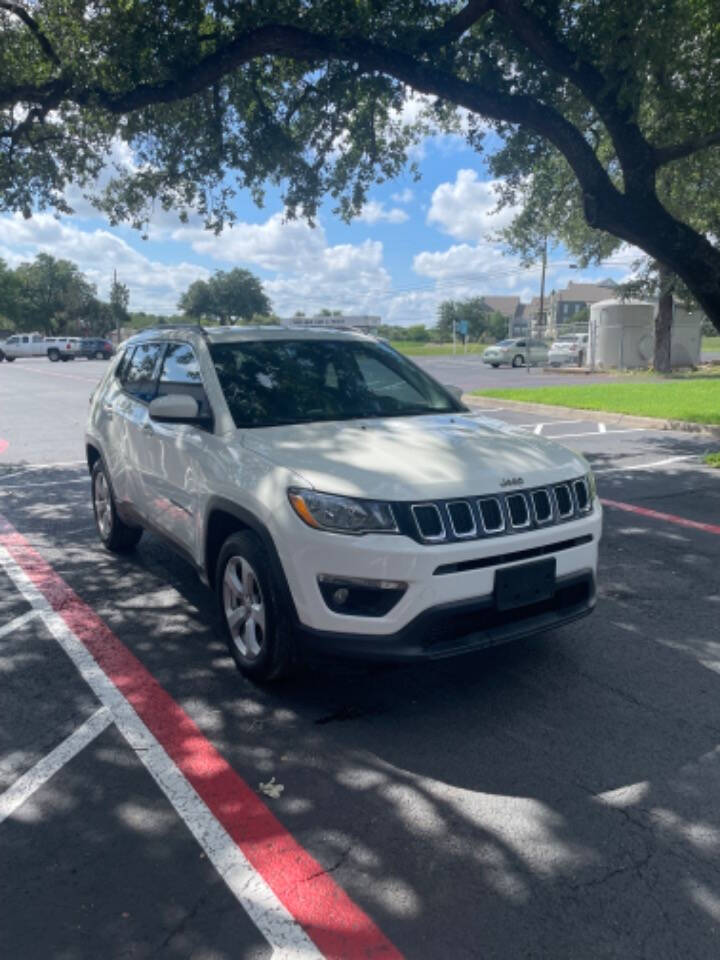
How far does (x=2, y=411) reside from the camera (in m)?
18.4

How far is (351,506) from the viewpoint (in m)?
3.36

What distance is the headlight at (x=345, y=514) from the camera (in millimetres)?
3336

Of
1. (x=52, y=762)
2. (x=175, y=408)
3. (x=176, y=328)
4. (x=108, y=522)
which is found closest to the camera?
(x=52, y=762)

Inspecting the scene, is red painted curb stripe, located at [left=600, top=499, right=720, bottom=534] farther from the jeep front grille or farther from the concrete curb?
the concrete curb

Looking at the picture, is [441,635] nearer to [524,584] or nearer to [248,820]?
[524,584]

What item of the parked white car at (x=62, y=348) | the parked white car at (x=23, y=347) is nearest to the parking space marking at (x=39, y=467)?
the parked white car at (x=62, y=348)

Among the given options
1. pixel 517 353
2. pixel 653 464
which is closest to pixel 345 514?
pixel 653 464

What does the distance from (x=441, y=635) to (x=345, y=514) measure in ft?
2.24

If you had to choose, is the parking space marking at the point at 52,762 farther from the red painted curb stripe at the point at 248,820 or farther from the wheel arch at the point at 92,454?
the wheel arch at the point at 92,454

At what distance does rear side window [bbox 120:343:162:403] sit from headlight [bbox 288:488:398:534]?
7.81ft

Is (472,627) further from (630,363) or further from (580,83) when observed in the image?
(630,363)

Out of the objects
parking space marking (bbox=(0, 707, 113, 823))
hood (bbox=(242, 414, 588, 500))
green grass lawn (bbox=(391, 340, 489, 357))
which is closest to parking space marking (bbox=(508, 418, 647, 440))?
hood (bbox=(242, 414, 588, 500))

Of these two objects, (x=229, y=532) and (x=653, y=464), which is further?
(x=653, y=464)

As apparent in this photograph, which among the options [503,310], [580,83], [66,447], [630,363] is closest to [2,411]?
[66,447]
